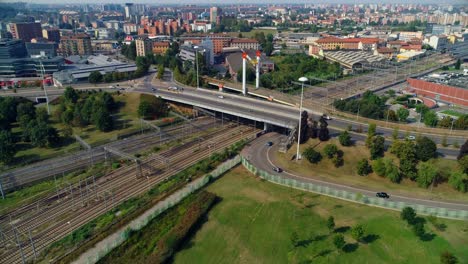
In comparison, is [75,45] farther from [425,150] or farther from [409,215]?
[409,215]

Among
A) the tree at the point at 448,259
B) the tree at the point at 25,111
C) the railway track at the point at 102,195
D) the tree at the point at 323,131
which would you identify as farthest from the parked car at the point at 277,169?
the tree at the point at 25,111

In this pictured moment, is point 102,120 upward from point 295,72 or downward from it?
downward

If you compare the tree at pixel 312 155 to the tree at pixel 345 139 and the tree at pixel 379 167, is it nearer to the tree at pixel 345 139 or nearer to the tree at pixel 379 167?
the tree at pixel 345 139

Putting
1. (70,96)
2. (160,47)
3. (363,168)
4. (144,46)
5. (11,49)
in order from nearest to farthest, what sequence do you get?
(363,168)
(70,96)
(11,49)
(144,46)
(160,47)

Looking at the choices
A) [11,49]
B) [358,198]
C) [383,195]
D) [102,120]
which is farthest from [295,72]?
[11,49]

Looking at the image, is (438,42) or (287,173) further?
(438,42)

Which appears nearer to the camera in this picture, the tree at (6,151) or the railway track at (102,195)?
the railway track at (102,195)

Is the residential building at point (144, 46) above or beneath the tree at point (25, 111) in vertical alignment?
above
